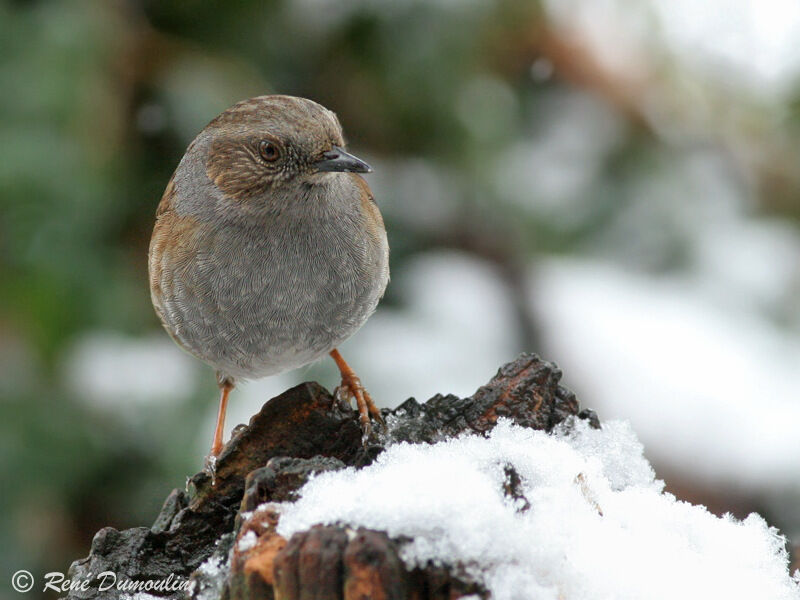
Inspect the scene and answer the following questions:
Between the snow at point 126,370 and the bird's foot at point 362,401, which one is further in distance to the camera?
the snow at point 126,370

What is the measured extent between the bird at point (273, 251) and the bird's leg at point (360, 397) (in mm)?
14

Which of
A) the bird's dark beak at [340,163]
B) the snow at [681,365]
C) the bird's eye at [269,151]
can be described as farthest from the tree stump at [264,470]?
the snow at [681,365]

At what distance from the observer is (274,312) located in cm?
294

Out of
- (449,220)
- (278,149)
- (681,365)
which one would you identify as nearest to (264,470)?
(278,149)

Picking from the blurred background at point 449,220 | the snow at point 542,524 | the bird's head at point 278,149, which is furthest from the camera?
the blurred background at point 449,220

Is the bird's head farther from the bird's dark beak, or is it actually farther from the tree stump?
the tree stump

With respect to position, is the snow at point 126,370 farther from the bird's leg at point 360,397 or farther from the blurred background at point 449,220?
the bird's leg at point 360,397

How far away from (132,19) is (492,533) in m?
3.77

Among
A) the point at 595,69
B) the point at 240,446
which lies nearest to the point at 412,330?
the point at 595,69

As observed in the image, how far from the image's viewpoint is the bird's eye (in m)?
2.94

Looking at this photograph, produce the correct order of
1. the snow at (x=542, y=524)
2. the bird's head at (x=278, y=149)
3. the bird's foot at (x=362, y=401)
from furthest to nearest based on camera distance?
1. the bird's head at (x=278, y=149)
2. the bird's foot at (x=362, y=401)
3. the snow at (x=542, y=524)

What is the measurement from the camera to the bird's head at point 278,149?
288 cm

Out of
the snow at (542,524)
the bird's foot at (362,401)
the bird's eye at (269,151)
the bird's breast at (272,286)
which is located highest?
the bird's eye at (269,151)

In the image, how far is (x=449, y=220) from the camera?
580cm
